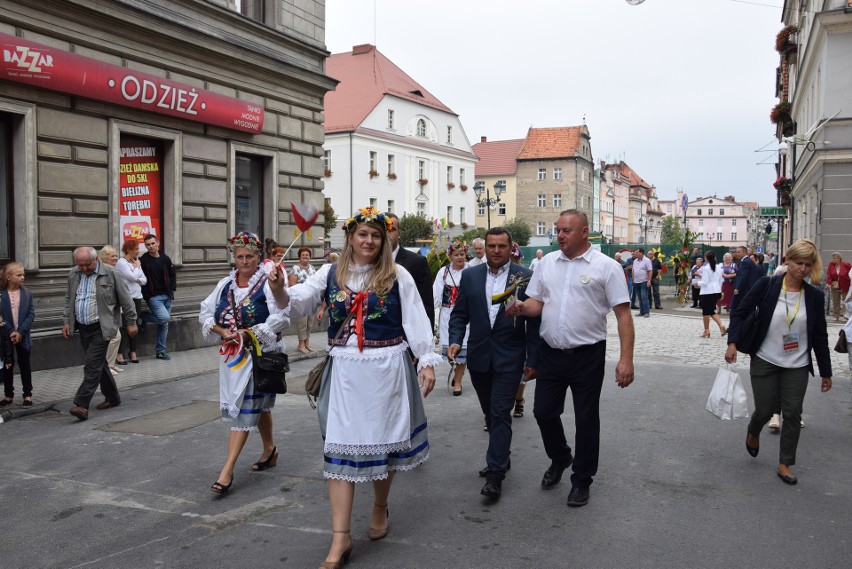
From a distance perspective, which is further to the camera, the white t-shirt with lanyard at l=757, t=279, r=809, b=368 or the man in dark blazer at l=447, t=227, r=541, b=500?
the white t-shirt with lanyard at l=757, t=279, r=809, b=368

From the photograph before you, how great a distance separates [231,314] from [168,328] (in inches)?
317

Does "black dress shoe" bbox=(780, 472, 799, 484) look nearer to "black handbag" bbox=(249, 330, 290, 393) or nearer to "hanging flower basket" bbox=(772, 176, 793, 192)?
"black handbag" bbox=(249, 330, 290, 393)

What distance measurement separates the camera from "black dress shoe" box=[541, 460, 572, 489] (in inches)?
225

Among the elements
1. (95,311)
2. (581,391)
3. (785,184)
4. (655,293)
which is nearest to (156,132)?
(95,311)

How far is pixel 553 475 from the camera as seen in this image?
5754 mm

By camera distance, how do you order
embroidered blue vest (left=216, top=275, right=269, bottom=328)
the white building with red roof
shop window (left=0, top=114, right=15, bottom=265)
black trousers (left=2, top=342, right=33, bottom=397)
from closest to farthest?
embroidered blue vest (left=216, top=275, right=269, bottom=328) < black trousers (left=2, top=342, right=33, bottom=397) < shop window (left=0, top=114, right=15, bottom=265) < the white building with red roof

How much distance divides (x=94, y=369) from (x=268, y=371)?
374 cm

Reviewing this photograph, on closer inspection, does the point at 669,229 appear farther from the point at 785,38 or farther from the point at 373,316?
the point at 373,316

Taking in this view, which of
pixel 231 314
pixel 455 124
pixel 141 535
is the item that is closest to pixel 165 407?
pixel 231 314

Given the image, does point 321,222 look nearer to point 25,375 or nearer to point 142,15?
point 142,15

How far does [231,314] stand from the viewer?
19.3 ft

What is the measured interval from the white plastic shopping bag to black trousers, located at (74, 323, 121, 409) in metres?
6.23

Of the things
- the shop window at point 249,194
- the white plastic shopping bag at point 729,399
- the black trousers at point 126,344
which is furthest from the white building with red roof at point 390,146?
the white plastic shopping bag at point 729,399

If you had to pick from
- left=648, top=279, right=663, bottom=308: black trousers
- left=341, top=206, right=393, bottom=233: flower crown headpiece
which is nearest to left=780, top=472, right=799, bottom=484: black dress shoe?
left=341, top=206, right=393, bottom=233: flower crown headpiece
